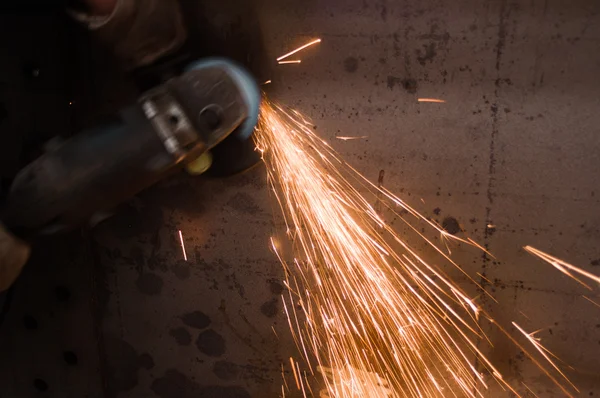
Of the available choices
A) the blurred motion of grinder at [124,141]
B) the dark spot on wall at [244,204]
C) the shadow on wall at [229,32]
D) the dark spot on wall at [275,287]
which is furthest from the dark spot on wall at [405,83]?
the dark spot on wall at [275,287]

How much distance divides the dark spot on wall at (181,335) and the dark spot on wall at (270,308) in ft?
1.35

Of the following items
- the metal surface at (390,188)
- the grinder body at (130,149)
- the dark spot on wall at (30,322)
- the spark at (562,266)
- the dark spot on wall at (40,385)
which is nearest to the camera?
the grinder body at (130,149)

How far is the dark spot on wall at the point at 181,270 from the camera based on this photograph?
220 cm

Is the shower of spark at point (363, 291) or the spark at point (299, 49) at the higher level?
the spark at point (299, 49)

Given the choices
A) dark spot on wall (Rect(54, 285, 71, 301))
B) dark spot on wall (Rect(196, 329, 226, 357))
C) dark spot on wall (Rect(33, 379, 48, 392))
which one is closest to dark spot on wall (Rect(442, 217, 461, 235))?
dark spot on wall (Rect(196, 329, 226, 357))

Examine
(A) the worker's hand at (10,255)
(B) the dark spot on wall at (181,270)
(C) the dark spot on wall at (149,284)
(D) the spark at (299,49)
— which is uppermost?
(D) the spark at (299,49)

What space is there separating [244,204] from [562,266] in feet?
4.66

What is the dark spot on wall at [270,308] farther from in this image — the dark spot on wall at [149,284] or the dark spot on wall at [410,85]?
the dark spot on wall at [410,85]

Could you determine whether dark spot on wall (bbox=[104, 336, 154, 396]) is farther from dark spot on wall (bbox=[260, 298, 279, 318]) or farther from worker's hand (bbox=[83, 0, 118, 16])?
worker's hand (bbox=[83, 0, 118, 16])

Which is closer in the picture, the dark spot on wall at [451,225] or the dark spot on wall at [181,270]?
the dark spot on wall at [451,225]

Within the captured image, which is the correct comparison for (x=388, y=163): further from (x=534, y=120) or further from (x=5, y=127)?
(x=5, y=127)

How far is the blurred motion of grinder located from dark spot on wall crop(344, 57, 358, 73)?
48 cm

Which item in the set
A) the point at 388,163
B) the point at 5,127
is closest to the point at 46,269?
the point at 5,127

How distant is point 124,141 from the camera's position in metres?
1.54
